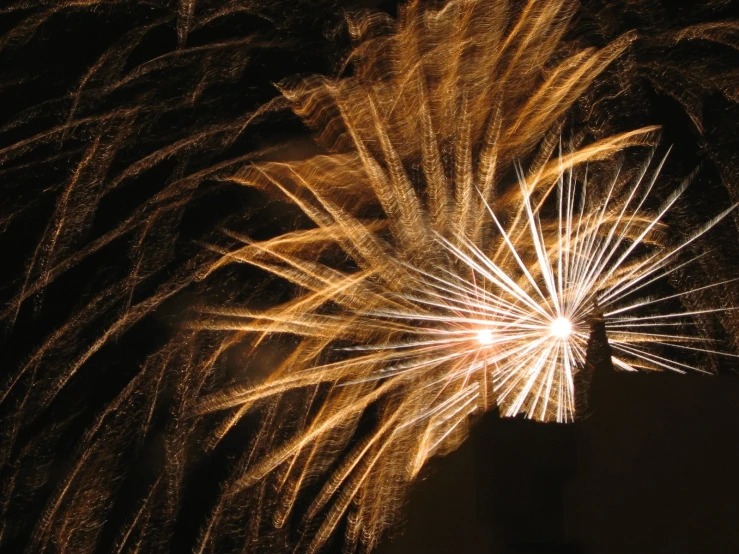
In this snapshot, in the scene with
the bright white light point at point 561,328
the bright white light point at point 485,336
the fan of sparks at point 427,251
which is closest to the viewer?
the bright white light point at point 561,328

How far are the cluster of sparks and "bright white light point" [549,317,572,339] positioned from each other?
28 mm

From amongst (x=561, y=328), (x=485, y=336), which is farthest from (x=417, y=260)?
(x=561, y=328)

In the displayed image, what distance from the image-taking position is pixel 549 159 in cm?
719

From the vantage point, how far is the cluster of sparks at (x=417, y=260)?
6809 mm

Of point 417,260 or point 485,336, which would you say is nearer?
point 485,336

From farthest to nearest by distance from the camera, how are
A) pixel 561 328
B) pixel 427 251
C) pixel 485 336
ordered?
pixel 427 251, pixel 485 336, pixel 561 328

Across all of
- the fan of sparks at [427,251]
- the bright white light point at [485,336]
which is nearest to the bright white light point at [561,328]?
the fan of sparks at [427,251]

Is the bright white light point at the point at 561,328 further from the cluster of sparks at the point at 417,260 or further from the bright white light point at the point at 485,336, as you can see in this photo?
the bright white light point at the point at 485,336

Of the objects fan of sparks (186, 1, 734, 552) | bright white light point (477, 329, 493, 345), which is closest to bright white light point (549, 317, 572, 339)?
fan of sparks (186, 1, 734, 552)

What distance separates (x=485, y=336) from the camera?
6.65m

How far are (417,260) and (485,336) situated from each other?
81cm

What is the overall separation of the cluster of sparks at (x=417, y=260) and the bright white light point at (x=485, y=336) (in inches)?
1.0

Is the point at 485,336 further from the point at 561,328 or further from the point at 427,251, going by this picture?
the point at 427,251

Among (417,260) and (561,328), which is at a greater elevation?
(417,260)
